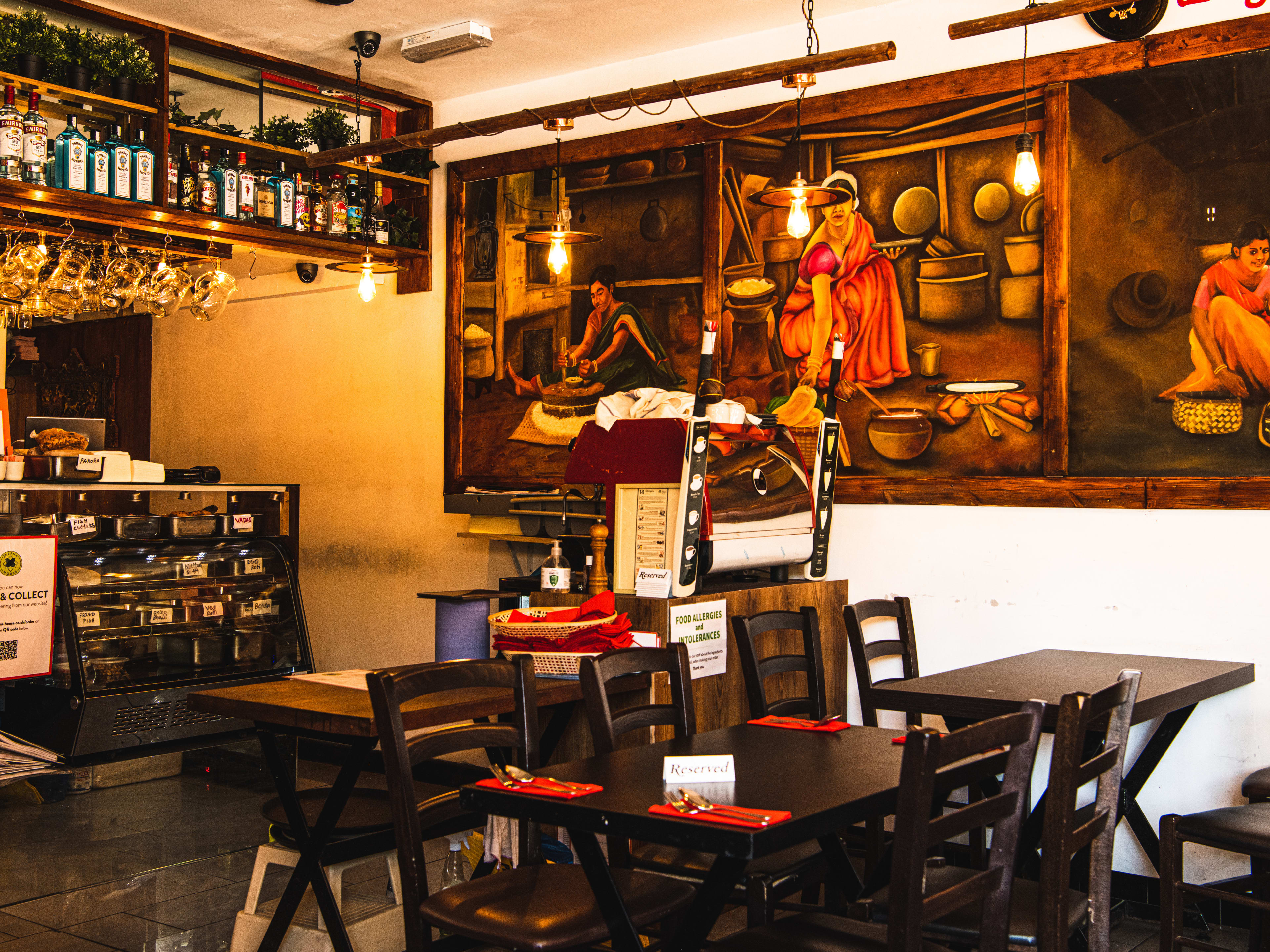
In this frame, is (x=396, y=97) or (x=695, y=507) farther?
(x=396, y=97)

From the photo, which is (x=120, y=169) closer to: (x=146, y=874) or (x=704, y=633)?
(x=146, y=874)

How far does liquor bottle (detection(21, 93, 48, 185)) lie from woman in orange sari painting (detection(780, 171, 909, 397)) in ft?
10.0

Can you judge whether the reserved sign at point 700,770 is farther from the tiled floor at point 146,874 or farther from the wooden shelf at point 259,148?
the wooden shelf at point 259,148

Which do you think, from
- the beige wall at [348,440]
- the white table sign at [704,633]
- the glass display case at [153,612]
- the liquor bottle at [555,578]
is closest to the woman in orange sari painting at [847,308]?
the white table sign at [704,633]

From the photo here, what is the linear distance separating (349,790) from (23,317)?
3.80 meters

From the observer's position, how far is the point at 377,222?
20.0 ft

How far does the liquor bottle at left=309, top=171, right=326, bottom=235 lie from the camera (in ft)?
19.3

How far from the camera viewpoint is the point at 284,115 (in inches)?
232

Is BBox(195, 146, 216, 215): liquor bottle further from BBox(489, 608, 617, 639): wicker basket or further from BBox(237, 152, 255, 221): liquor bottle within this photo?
BBox(489, 608, 617, 639): wicker basket

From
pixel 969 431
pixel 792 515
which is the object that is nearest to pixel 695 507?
pixel 792 515

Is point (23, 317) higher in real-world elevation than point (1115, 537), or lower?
higher

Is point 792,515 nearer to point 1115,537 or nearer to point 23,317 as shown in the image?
point 1115,537

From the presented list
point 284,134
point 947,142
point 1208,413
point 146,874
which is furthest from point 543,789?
point 284,134

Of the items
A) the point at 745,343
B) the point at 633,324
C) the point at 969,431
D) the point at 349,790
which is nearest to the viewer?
the point at 349,790
